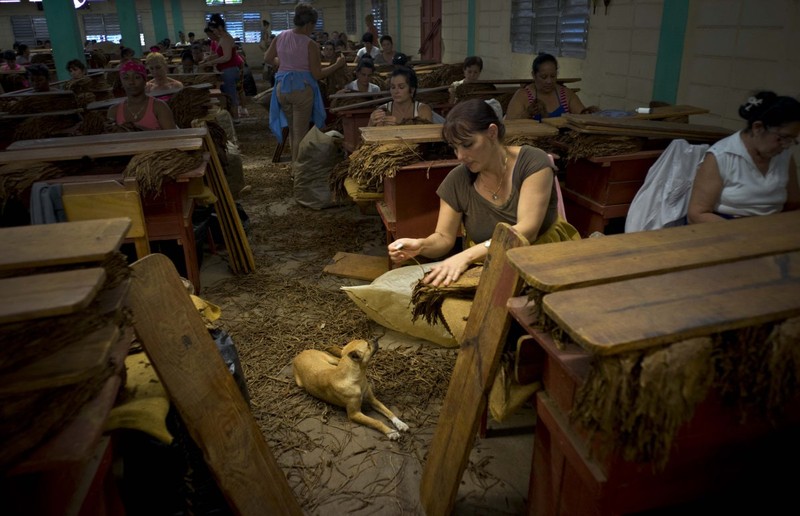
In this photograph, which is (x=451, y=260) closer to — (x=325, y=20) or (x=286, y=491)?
(x=286, y=491)

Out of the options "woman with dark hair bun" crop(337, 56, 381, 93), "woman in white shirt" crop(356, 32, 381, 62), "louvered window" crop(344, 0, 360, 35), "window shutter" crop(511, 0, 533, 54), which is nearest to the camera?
"woman with dark hair bun" crop(337, 56, 381, 93)

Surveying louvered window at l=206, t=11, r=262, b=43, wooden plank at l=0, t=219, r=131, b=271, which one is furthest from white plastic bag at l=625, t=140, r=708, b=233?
louvered window at l=206, t=11, r=262, b=43

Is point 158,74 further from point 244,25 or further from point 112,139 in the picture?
point 244,25

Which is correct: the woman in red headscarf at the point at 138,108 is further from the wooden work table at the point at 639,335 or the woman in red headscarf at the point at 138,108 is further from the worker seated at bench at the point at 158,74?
the wooden work table at the point at 639,335

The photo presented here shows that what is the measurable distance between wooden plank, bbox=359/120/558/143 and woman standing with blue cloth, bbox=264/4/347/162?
320 cm

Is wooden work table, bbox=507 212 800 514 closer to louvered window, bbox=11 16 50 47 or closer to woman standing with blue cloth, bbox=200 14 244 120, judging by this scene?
woman standing with blue cloth, bbox=200 14 244 120

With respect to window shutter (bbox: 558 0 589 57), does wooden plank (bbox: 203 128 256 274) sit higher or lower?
lower

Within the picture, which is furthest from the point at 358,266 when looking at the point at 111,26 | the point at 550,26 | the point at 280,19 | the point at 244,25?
the point at 111,26

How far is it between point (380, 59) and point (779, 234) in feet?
32.9

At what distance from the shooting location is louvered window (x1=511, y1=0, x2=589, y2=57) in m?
6.95

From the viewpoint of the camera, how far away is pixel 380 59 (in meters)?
10.9

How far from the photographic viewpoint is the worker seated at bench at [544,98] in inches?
200

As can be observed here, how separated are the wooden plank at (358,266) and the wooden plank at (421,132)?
1137mm

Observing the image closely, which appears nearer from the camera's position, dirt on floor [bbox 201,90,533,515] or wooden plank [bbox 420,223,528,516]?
wooden plank [bbox 420,223,528,516]
